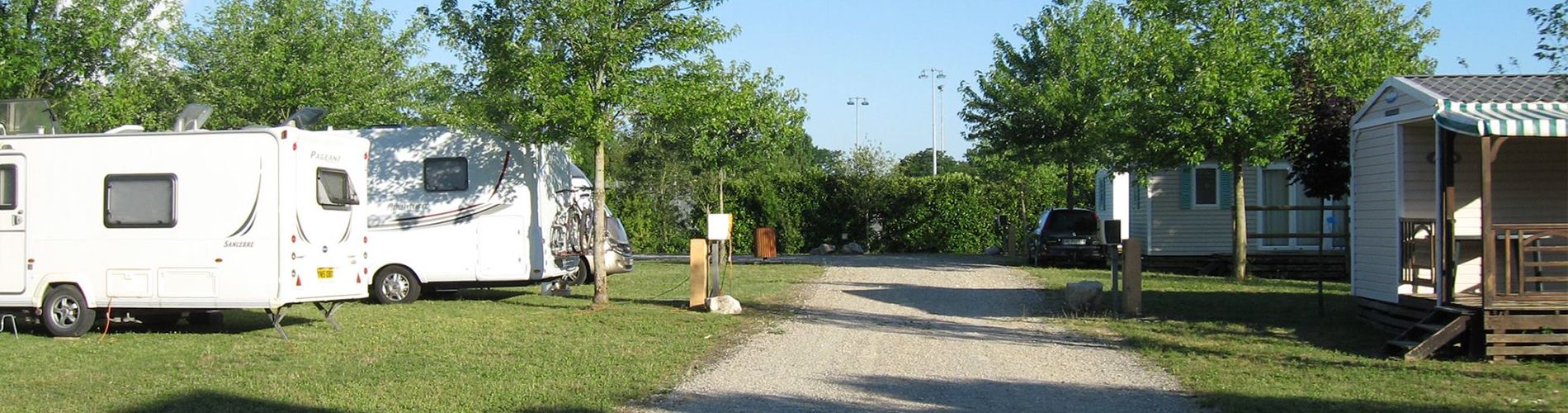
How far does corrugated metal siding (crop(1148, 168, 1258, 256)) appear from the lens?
73.5 ft

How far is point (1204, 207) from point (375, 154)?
14340 mm

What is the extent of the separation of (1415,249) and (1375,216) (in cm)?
81

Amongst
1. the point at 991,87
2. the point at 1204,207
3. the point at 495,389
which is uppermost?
the point at 991,87

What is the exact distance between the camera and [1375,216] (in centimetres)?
1259

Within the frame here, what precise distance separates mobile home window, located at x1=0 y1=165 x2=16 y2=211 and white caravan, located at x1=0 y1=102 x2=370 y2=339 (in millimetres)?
15

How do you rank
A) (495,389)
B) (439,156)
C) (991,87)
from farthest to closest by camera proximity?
(991,87) < (439,156) < (495,389)

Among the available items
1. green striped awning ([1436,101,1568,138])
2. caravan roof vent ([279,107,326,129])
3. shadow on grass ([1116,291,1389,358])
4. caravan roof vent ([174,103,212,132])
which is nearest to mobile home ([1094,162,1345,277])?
shadow on grass ([1116,291,1389,358])

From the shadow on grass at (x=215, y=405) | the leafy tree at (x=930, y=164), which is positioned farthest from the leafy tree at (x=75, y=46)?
the leafy tree at (x=930, y=164)

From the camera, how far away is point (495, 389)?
28.3 ft

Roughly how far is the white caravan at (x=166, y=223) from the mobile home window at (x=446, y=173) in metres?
3.64

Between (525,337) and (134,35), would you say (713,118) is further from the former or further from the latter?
(134,35)

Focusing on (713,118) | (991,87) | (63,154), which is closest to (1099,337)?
(713,118)

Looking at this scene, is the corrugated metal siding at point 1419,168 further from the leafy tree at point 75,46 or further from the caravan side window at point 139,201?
the leafy tree at point 75,46

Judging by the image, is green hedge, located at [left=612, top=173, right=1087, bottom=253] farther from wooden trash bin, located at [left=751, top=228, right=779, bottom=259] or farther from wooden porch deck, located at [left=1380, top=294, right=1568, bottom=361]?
wooden porch deck, located at [left=1380, top=294, right=1568, bottom=361]
